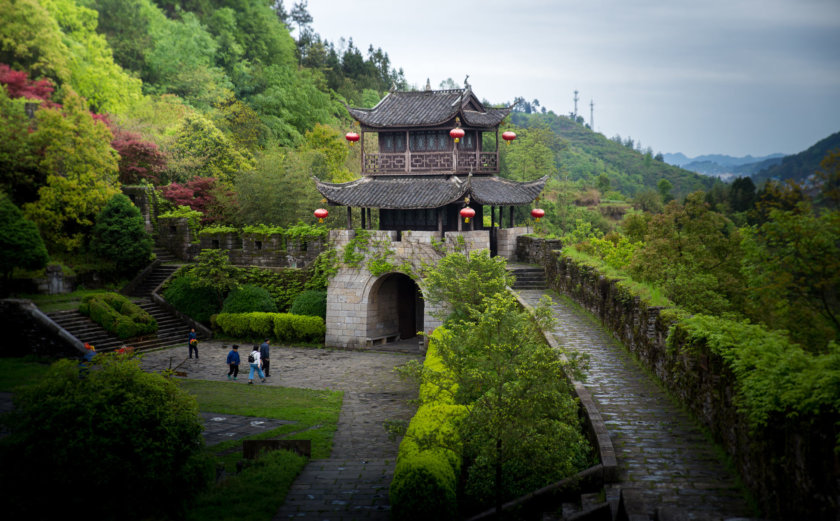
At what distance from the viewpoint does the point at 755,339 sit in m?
10.2

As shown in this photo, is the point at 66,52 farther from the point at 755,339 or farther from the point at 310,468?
the point at 755,339

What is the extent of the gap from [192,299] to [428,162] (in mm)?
11299

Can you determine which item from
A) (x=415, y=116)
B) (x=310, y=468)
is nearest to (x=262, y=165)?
(x=415, y=116)

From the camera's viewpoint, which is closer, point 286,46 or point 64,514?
point 64,514

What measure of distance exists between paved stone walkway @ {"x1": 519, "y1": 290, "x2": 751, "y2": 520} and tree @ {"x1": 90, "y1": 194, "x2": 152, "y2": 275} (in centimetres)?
2201

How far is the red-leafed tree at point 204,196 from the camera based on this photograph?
Answer: 35.2 m

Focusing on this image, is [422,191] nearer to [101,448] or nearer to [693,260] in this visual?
[693,260]

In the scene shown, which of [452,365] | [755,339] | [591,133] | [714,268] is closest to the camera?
[755,339]

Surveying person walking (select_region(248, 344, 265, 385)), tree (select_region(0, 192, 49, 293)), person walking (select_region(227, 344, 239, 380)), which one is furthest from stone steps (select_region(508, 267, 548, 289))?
tree (select_region(0, 192, 49, 293))

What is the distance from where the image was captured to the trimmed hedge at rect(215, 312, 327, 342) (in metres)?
28.3

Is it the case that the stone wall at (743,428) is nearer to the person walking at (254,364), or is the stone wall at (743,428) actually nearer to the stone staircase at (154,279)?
the person walking at (254,364)

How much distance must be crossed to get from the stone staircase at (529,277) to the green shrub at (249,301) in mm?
10006

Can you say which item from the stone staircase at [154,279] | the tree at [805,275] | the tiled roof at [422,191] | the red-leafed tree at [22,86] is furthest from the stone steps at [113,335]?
the tree at [805,275]

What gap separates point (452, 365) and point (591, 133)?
338 feet
